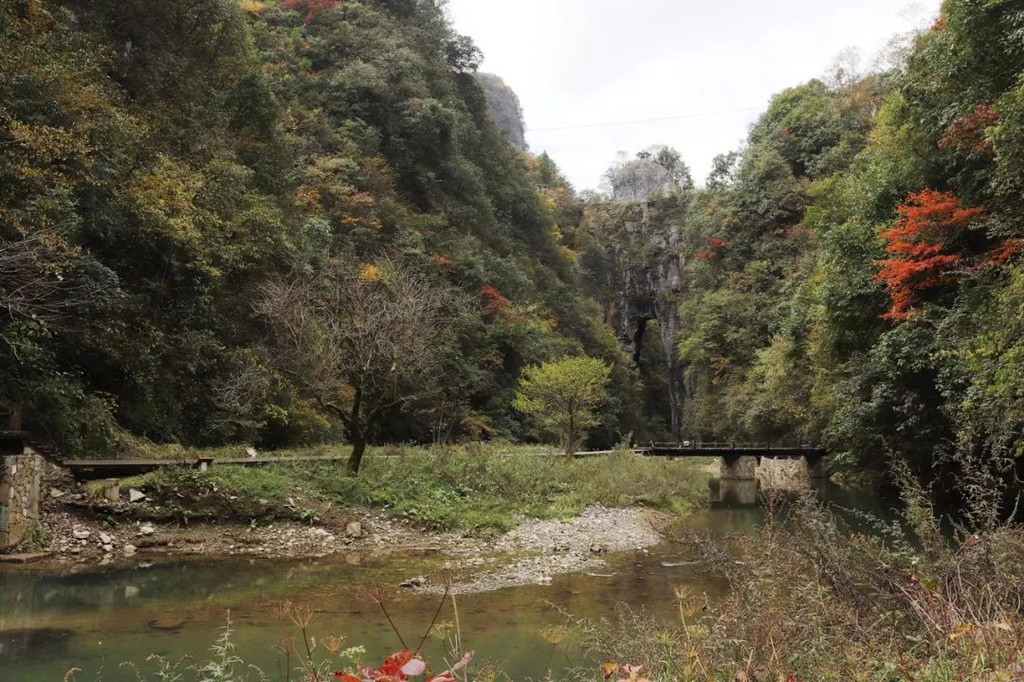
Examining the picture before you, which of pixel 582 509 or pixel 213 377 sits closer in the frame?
pixel 582 509

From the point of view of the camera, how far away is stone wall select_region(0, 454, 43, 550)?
9.59 m

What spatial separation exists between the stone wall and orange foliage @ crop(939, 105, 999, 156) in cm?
1689

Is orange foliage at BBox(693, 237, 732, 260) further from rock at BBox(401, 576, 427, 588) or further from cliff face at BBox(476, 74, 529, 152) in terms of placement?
cliff face at BBox(476, 74, 529, 152)

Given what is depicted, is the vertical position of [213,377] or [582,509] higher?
[213,377]

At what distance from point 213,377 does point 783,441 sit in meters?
26.3

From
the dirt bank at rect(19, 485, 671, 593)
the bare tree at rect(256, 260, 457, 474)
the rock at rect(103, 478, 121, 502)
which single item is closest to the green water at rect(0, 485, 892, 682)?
the dirt bank at rect(19, 485, 671, 593)

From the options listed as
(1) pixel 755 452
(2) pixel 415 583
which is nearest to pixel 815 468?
(1) pixel 755 452

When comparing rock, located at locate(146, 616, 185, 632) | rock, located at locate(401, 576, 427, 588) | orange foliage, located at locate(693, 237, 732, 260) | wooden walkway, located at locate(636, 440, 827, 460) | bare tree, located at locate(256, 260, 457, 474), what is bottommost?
wooden walkway, located at locate(636, 440, 827, 460)

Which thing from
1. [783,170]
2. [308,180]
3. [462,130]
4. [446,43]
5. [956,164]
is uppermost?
[446,43]

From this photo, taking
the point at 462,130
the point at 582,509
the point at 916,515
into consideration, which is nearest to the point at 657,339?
the point at 462,130

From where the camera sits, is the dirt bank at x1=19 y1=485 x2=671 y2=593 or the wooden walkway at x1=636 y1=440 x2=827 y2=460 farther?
the wooden walkway at x1=636 y1=440 x2=827 y2=460

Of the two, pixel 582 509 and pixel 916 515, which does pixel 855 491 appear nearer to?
pixel 582 509

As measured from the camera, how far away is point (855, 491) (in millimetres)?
23172

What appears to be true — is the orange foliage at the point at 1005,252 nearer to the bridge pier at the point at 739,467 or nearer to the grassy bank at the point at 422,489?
the grassy bank at the point at 422,489
